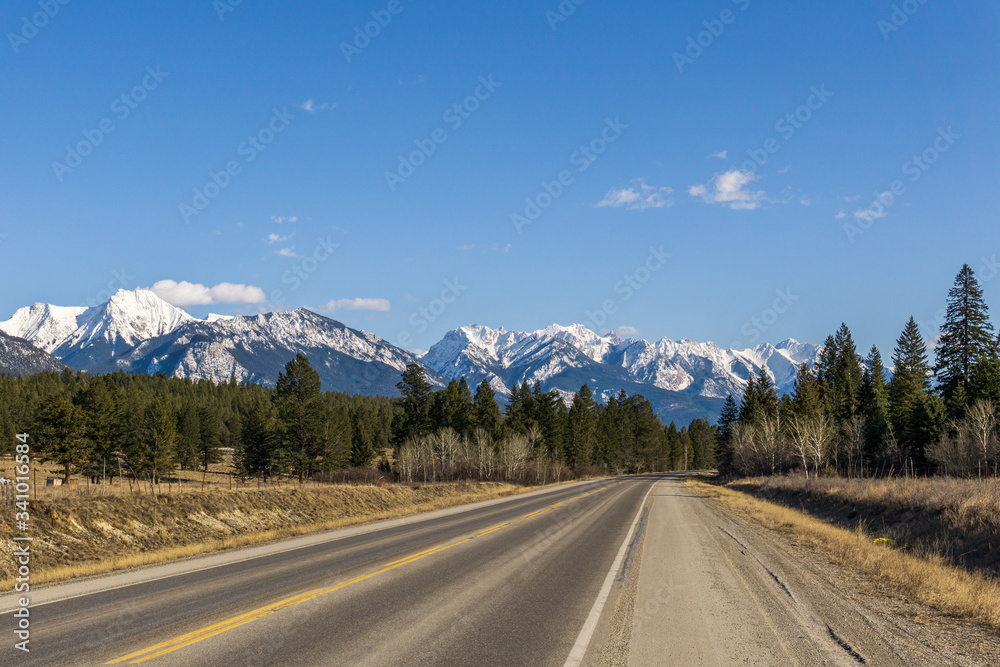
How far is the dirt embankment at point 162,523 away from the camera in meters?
15.6

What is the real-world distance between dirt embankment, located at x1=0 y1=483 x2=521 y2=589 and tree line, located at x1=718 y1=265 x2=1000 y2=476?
41.4 m

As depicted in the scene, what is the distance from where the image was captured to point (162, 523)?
20.4 metres

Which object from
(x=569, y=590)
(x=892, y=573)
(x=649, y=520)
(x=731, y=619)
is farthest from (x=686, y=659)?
(x=649, y=520)

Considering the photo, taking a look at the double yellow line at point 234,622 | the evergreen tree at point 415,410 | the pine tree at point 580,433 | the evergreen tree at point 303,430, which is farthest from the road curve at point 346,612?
the pine tree at point 580,433

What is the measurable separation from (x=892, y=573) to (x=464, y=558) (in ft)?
29.7

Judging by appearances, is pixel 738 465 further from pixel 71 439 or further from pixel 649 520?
pixel 71 439

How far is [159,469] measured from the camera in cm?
7488

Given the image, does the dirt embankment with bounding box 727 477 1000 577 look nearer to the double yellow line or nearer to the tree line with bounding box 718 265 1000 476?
the double yellow line

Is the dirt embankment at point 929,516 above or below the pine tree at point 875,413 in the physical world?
below

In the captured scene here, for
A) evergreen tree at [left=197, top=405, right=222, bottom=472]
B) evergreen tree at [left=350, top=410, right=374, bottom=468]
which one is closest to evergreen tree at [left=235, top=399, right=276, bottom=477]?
evergreen tree at [left=350, top=410, right=374, bottom=468]

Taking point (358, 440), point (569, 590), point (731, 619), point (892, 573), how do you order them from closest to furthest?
point (731, 619)
point (569, 590)
point (892, 573)
point (358, 440)

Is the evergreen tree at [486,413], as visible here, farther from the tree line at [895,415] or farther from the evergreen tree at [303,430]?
the tree line at [895,415]

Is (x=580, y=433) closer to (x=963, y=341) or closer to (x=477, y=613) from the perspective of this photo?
(x=963, y=341)

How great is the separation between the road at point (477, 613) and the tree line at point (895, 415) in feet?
138
